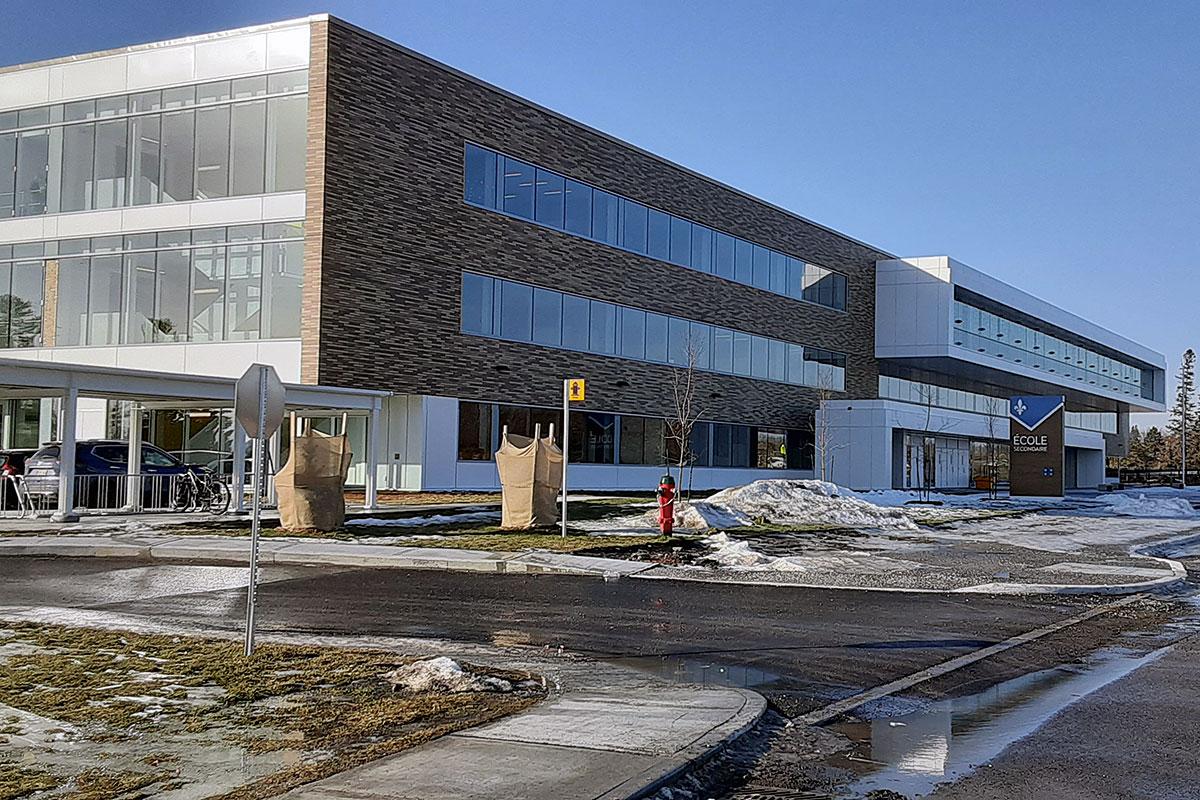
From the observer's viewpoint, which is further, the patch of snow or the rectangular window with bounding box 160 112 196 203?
the patch of snow

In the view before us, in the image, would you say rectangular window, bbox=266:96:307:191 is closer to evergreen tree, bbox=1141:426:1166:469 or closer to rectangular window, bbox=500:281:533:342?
rectangular window, bbox=500:281:533:342

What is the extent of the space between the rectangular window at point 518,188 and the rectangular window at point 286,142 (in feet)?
26.0

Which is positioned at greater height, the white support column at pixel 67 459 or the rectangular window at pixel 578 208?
the rectangular window at pixel 578 208

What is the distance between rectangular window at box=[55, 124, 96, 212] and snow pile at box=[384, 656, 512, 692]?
3408 centimetres

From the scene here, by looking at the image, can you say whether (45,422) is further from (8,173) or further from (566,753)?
(566,753)

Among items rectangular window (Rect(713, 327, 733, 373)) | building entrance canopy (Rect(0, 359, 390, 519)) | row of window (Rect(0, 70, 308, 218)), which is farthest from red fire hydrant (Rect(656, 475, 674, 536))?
rectangular window (Rect(713, 327, 733, 373))

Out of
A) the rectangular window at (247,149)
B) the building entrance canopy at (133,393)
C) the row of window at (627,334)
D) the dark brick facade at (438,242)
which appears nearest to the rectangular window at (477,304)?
the row of window at (627,334)

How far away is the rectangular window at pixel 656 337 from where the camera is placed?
48.5 meters

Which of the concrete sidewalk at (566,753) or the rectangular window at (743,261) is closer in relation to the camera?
the concrete sidewalk at (566,753)

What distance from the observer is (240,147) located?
36.6m

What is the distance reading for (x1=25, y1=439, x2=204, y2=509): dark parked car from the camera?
90.8ft

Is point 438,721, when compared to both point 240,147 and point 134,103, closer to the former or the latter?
point 240,147

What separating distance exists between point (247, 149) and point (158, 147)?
3.32 meters

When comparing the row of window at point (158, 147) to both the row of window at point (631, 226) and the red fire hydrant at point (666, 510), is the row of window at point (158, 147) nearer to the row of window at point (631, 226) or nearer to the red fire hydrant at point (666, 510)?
the row of window at point (631, 226)
